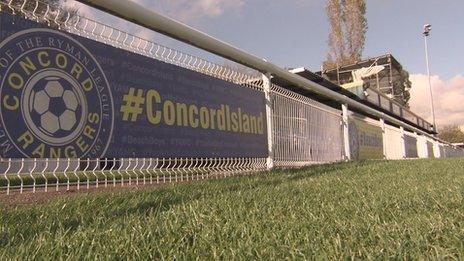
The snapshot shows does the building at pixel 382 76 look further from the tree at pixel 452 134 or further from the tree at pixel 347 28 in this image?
the tree at pixel 452 134

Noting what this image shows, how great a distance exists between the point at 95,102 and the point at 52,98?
485 mm

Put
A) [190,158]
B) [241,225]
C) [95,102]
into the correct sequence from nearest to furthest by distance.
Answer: [241,225] → [95,102] → [190,158]

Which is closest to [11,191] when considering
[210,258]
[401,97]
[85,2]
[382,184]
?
[85,2]

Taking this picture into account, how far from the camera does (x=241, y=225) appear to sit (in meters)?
2.70

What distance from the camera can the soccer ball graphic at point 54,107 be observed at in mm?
3812

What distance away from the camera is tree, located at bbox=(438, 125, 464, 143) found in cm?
9062

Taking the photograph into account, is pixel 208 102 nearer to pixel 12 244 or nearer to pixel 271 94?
pixel 271 94

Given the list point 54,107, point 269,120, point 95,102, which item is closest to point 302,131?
point 269,120

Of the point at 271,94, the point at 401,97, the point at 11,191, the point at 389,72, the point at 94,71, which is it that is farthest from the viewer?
the point at 401,97

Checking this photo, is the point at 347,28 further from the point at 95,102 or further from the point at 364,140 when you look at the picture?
the point at 95,102

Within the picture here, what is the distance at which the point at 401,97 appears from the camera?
184ft

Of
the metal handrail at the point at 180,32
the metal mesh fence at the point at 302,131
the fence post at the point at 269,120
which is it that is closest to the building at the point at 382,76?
the metal mesh fence at the point at 302,131

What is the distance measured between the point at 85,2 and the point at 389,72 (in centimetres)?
4988

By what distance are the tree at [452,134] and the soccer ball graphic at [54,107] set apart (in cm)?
9513
